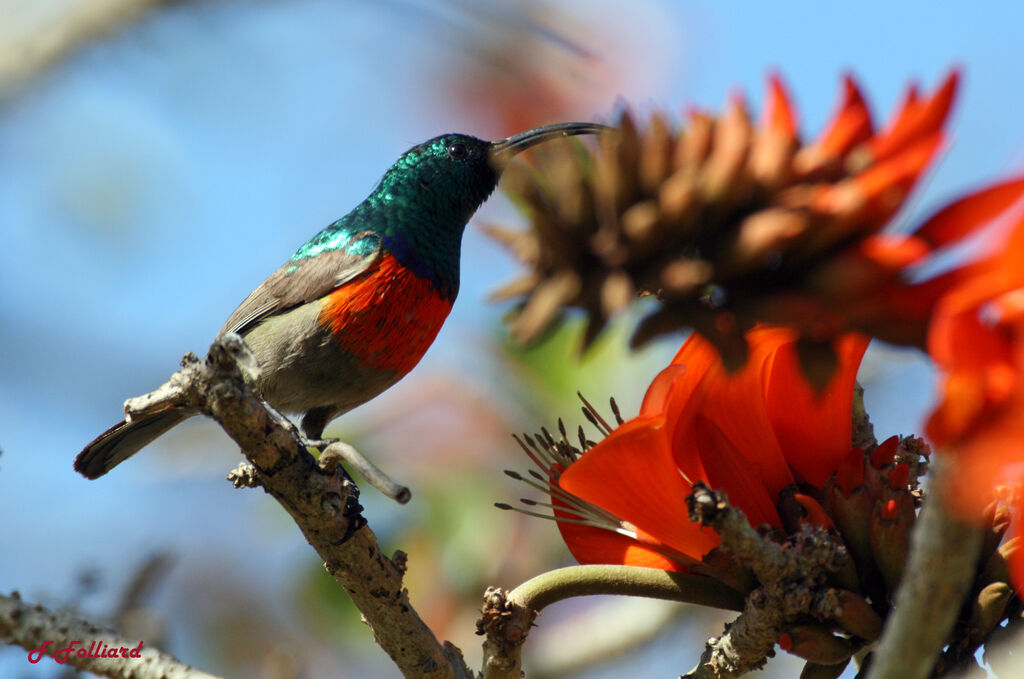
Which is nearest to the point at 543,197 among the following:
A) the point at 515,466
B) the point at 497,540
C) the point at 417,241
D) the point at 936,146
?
the point at 936,146

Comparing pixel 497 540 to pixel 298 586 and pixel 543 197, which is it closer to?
pixel 298 586

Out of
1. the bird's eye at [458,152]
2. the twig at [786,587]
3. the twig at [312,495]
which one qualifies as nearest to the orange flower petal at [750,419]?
the twig at [786,587]

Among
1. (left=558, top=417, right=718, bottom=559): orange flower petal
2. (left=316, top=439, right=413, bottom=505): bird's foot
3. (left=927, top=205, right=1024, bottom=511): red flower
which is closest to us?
(left=927, top=205, right=1024, bottom=511): red flower

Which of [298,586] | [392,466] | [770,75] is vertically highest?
[392,466]

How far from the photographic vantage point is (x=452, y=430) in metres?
5.18

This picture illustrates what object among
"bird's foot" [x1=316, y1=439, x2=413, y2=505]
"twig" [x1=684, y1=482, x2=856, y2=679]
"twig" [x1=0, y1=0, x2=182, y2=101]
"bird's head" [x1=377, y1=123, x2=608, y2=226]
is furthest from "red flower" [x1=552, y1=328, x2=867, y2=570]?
Result: "bird's head" [x1=377, y1=123, x2=608, y2=226]

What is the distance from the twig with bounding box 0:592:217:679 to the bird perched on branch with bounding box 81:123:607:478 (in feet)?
4.75

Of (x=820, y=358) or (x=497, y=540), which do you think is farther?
(x=497, y=540)

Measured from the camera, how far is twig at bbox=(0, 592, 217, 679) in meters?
1.79

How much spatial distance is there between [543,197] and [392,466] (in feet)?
12.8

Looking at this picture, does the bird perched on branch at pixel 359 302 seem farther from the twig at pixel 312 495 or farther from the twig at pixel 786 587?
the twig at pixel 786 587

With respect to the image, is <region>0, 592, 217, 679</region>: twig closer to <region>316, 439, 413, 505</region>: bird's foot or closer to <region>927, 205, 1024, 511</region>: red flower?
<region>316, 439, 413, 505</region>: bird's foot

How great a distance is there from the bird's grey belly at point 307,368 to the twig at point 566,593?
1.83m

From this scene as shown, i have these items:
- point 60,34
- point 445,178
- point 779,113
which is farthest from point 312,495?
point 445,178
